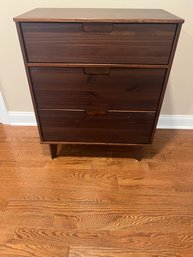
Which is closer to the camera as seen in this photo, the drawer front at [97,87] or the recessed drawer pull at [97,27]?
the recessed drawer pull at [97,27]

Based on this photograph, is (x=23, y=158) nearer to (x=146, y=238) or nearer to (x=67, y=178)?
(x=67, y=178)

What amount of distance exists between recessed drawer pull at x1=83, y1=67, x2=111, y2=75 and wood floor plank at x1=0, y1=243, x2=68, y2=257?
29.6 inches

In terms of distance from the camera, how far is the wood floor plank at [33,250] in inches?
34.0

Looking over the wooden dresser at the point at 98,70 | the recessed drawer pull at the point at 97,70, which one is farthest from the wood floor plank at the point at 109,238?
the recessed drawer pull at the point at 97,70

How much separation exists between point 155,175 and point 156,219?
A: 0.28m

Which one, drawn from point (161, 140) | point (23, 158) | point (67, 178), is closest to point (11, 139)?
point (23, 158)

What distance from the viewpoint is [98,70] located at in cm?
93

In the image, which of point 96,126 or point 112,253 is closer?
point 112,253

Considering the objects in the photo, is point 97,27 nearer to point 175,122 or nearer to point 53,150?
point 53,150

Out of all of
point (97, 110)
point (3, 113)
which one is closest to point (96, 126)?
point (97, 110)

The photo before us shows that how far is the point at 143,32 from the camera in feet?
2.72

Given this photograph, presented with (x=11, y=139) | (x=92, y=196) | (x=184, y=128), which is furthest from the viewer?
(x=184, y=128)

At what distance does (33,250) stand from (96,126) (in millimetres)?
626

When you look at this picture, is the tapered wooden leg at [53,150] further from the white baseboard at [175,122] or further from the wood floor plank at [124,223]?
the white baseboard at [175,122]
